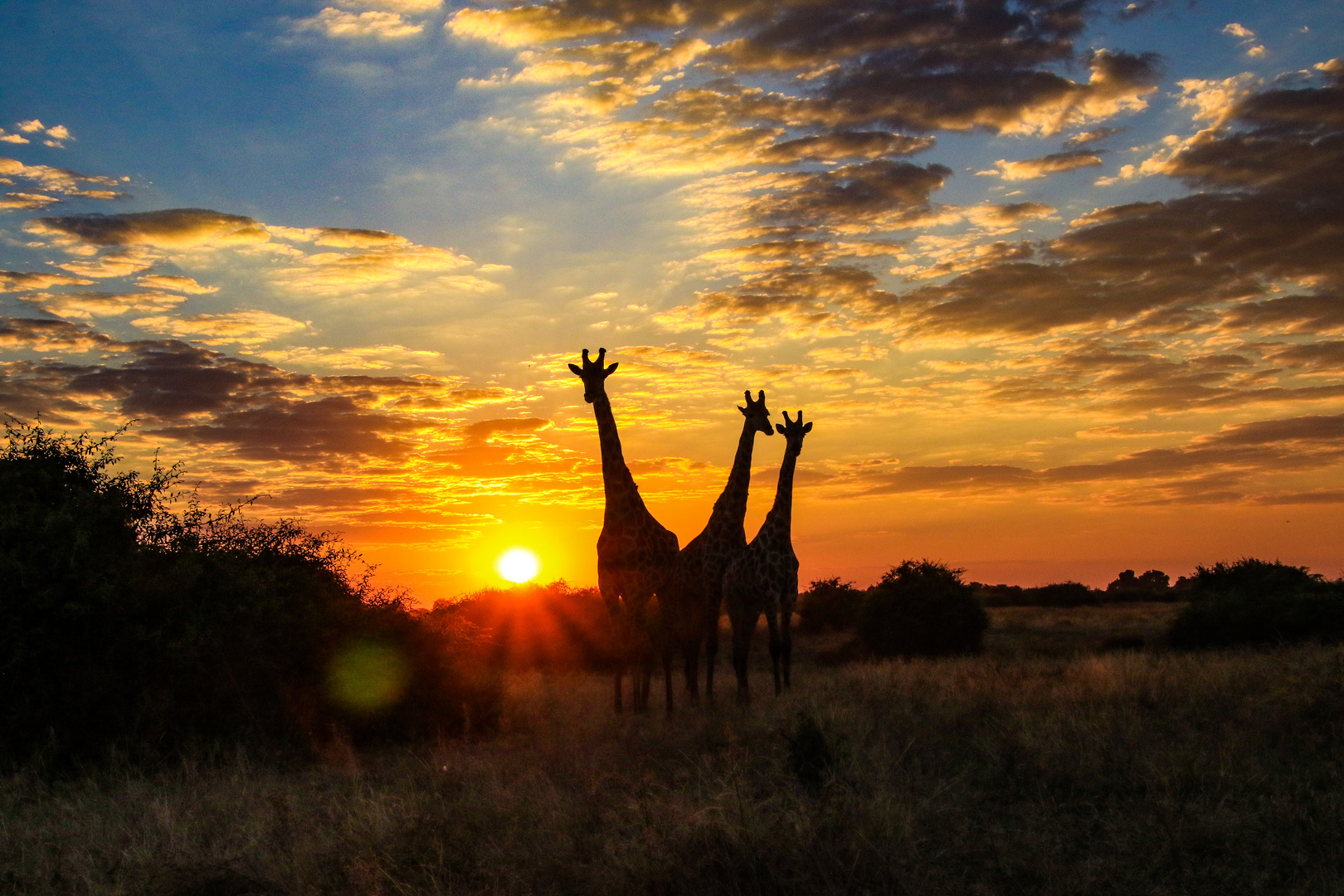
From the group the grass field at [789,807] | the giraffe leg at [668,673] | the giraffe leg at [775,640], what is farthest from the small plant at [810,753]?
the giraffe leg at [775,640]

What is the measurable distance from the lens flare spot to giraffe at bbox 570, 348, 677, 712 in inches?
138

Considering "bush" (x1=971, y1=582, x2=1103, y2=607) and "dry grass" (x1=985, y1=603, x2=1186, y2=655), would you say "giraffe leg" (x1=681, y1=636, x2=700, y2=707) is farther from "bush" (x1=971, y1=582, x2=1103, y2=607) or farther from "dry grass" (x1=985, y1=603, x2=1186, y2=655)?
"bush" (x1=971, y1=582, x2=1103, y2=607)

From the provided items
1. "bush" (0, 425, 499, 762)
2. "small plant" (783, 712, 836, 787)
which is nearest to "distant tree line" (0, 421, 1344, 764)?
"bush" (0, 425, 499, 762)

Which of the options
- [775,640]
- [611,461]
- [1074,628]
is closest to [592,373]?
[611,461]

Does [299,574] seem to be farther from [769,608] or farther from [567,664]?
[567,664]

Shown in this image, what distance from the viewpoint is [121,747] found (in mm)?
12352

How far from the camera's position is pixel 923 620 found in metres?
28.6

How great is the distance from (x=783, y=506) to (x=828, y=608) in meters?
23.5

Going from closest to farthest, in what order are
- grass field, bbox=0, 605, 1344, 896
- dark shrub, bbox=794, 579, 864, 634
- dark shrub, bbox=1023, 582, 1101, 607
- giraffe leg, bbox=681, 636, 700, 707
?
grass field, bbox=0, 605, 1344, 896
giraffe leg, bbox=681, 636, 700, 707
dark shrub, bbox=794, 579, 864, 634
dark shrub, bbox=1023, 582, 1101, 607

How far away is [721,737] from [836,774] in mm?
2619

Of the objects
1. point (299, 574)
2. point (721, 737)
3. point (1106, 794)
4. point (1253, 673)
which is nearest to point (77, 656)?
point (299, 574)

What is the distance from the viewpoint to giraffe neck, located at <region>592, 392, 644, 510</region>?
1678 centimetres

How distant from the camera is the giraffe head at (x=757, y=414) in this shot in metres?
18.2

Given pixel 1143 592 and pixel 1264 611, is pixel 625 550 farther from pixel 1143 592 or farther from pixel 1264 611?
pixel 1143 592
